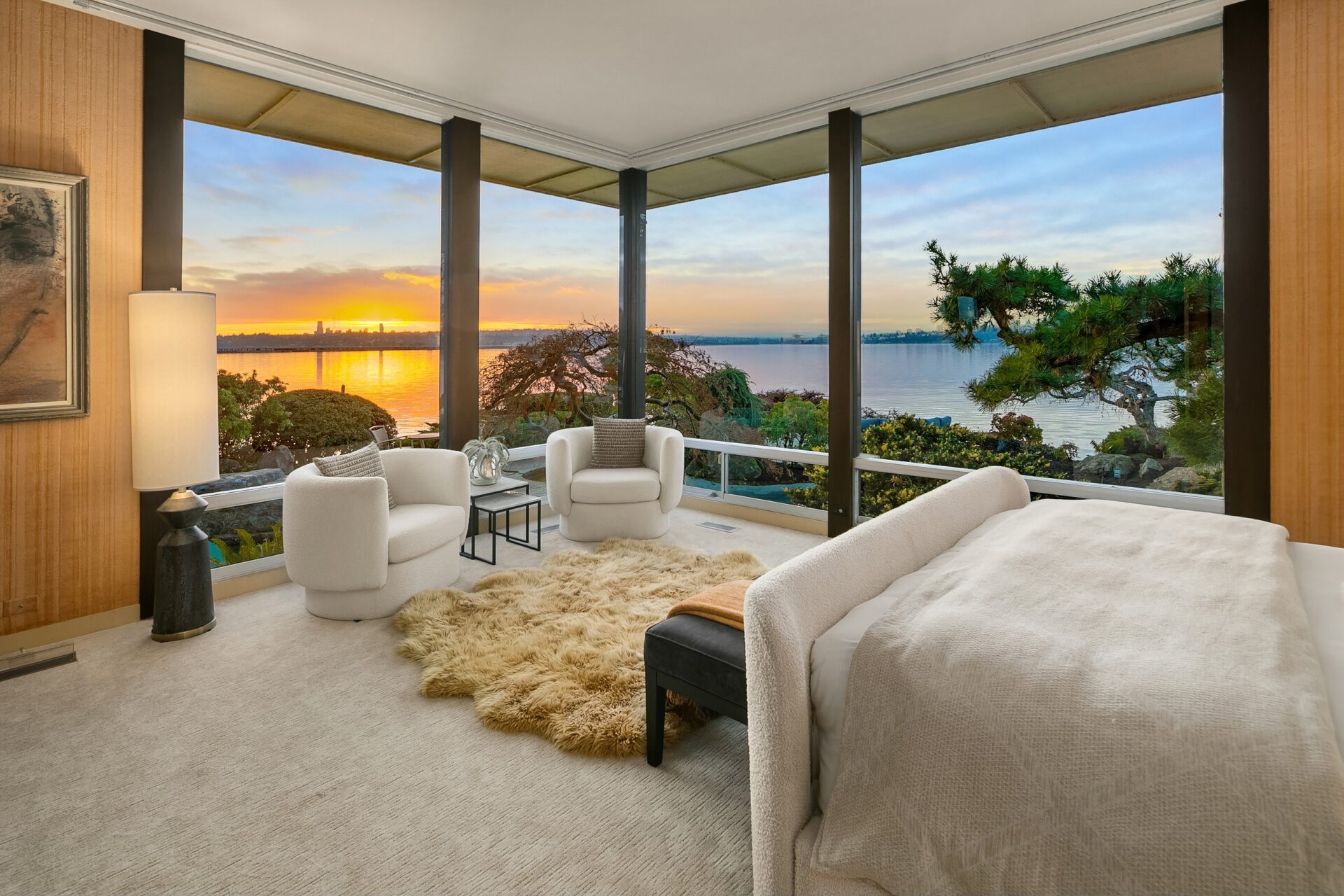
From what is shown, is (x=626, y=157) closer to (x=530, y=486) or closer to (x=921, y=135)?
(x=921, y=135)

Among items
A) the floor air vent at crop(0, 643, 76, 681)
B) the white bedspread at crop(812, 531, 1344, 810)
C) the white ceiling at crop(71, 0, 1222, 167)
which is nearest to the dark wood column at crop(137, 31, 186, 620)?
the white ceiling at crop(71, 0, 1222, 167)

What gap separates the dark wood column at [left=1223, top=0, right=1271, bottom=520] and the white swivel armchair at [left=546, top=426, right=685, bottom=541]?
3176 mm

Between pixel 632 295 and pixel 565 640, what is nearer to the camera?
pixel 565 640

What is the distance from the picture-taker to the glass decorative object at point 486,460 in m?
4.54

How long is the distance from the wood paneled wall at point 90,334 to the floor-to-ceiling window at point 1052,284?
4.22 m

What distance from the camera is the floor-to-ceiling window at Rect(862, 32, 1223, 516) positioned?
3.51 m

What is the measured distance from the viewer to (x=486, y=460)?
4.59m

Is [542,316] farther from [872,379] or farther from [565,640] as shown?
[565,640]

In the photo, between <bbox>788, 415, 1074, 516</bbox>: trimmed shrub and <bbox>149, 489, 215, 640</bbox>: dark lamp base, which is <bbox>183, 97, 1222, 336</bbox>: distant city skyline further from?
<bbox>149, 489, 215, 640</bbox>: dark lamp base

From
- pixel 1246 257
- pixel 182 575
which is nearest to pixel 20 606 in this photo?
pixel 182 575

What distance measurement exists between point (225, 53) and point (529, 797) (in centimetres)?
400

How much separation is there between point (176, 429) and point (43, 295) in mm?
801

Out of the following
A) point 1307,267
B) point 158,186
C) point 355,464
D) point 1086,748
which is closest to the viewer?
point 1086,748

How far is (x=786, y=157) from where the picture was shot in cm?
523
